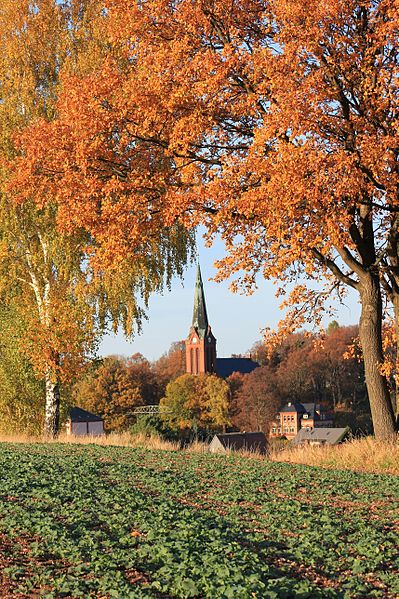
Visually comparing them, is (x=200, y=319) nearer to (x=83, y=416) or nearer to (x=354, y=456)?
(x=83, y=416)

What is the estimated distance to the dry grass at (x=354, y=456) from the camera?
13.9 meters

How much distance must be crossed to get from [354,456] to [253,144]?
6.27 m

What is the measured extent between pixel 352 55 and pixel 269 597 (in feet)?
34.7

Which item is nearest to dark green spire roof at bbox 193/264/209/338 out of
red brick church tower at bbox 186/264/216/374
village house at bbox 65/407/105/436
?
red brick church tower at bbox 186/264/216/374

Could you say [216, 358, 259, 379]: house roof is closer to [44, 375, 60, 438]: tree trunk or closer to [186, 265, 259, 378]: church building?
[186, 265, 259, 378]: church building

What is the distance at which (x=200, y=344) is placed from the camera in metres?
127

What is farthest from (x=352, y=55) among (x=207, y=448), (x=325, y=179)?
(x=207, y=448)

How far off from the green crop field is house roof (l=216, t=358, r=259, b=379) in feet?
405

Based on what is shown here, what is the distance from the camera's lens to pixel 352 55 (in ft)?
44.0

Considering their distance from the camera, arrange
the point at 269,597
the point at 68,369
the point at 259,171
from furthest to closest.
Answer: the point at 68,369
the point at 259,171
the point at 269,597

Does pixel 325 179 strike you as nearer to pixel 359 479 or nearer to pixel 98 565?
pixel 359 479

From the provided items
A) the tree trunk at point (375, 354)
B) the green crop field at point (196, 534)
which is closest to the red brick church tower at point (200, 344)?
the tree trunk at point (375, 354)

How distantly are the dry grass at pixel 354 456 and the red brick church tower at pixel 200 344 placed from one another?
106 m

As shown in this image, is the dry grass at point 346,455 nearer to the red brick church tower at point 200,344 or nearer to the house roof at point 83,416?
the house roof at point 83,416
